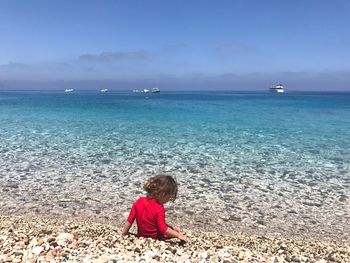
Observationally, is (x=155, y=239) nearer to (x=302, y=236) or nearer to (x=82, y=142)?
(x=302, y=236)

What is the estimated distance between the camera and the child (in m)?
7.24

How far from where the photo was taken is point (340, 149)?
76.5 ft

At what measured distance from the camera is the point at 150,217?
7402 mm

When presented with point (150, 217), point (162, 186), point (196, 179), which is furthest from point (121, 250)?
point (196, 179)

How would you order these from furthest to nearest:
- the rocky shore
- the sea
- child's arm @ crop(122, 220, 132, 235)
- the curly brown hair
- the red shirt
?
the sea, child's arm @ crop(122, 220, 132, 235), the red shirt, the curly brown hair, the rocky shore

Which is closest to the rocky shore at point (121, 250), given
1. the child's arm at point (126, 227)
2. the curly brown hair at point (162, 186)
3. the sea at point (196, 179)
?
the child's arm at point (126, 227)

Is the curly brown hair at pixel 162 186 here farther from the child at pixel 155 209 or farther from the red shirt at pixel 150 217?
the red shirt at pixel 150 217

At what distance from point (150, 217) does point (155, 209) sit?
21cm

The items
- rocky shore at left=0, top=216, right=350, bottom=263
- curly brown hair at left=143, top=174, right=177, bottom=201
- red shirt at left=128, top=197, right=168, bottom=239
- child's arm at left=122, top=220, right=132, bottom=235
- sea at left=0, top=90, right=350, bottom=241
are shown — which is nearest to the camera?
rocky shore at left=0, top=216, right=350, bottom=263

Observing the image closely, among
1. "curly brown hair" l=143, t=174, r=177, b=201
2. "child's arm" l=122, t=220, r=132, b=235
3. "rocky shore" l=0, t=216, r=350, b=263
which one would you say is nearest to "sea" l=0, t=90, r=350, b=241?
"rocky shore" l=0, t=216, r=350, b=263

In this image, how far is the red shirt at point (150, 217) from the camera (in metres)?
7.34

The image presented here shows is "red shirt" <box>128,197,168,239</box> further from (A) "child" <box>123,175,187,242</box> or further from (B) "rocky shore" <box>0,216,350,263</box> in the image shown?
(B) "rocky shore" <box>0,216,350,263</box>

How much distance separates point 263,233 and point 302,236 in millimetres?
1037

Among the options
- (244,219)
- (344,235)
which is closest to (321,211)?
(344,235)
